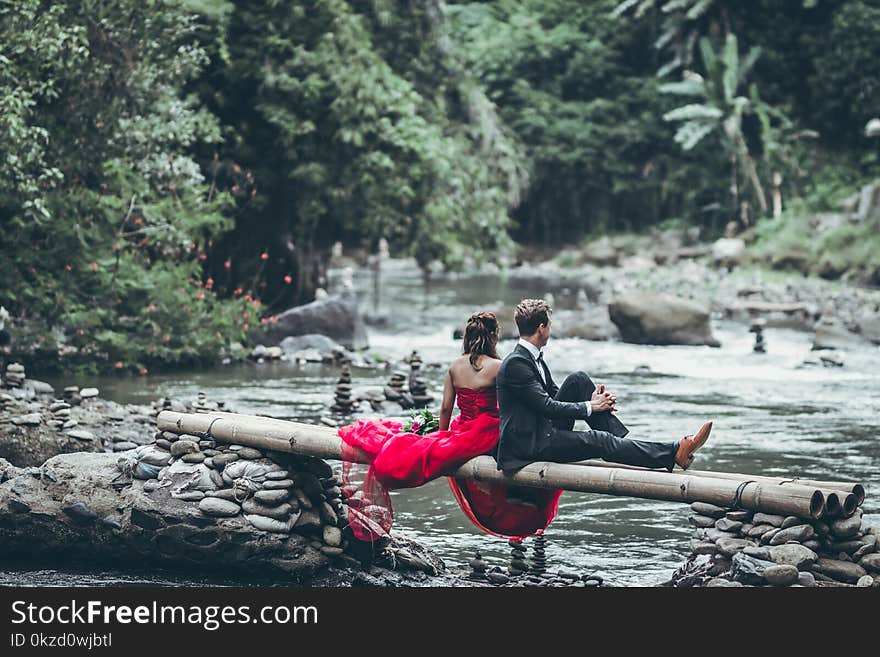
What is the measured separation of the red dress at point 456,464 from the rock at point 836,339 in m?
14.7

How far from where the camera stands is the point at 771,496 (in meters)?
7.11

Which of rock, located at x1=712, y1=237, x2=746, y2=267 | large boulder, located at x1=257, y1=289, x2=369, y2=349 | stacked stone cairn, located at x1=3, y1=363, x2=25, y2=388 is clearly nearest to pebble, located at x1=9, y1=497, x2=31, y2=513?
stacked stone cairn, located at x1=3, y1=363, x2=25, y2=388

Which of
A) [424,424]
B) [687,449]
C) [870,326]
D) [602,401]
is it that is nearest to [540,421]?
[602,401]

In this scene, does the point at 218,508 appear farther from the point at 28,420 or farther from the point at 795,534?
the point at 28,420

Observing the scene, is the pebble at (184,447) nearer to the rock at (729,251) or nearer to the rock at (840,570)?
the rock at (840,570)

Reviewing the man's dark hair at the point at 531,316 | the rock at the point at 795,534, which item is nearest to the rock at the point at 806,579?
the rock at the point at 795,534

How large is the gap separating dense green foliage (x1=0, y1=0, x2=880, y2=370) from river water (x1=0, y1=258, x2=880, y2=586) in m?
1.63

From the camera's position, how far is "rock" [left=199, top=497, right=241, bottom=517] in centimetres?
822

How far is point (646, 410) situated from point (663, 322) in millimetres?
7639

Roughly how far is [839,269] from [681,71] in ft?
57.6

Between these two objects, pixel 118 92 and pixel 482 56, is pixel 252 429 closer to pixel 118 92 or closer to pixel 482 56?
pixel 118 92

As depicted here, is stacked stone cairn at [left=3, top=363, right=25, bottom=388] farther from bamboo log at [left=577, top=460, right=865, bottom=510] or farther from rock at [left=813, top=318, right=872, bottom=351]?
rock at [left=813, top=318, right=872, bottom=351]

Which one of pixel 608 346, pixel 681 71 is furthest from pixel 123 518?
pixel 681 71

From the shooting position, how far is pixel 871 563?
23.0 ft
